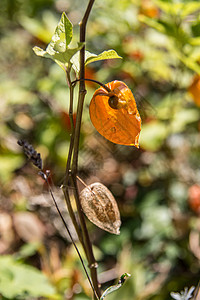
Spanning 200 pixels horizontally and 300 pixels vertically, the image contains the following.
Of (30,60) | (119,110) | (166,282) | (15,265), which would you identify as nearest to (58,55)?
(119,110)

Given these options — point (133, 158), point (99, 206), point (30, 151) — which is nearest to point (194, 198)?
point (133, 158)

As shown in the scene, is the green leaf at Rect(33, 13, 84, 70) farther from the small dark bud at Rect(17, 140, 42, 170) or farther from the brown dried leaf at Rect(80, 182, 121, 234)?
the brown dried leaf at Rect(80, 182, 121, 234)

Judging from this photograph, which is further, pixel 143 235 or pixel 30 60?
pixel 30 60

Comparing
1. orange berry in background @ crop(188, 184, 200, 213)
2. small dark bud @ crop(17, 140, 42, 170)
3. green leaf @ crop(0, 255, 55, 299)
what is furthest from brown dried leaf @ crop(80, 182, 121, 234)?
orange berry in background @ crop(188, 184, 200, 213)

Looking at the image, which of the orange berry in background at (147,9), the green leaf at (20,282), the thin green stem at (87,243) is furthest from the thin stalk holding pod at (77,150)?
the orange berry in background at (147,9)

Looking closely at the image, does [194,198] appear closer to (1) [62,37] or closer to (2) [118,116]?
(2) [118,116]

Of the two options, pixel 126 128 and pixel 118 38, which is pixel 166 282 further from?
pixel 118 38
